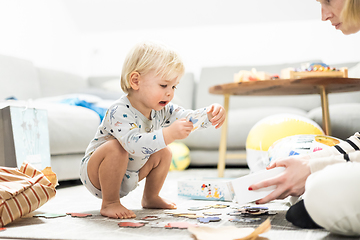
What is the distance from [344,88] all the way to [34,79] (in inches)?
83.8

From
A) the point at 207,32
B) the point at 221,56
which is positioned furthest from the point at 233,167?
the point at 207,32

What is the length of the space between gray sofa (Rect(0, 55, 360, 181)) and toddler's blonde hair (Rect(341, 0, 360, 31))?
136 centimetres

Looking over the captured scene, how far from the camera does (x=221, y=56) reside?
395 centimetres

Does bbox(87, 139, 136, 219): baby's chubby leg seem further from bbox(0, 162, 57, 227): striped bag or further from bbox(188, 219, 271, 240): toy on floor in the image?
bbox(188, 219, 271, 240): toy on floor

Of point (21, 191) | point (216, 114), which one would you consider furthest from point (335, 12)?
point (21, 191)

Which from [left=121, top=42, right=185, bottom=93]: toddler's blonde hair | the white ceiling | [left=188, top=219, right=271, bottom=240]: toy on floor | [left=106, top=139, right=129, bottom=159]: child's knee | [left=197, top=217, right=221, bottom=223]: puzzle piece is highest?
the white ceiling

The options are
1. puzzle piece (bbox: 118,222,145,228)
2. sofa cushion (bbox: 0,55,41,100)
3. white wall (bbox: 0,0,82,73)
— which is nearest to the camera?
puzzle piece (bbox: 118,222,145,228)

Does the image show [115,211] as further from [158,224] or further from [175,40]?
[175,40]

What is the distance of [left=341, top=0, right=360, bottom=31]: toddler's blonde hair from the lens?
39.4 inches

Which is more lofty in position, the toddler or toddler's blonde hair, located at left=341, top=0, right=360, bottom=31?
toddler's blonde hair, located at left=341, top=0, right=360, bottom=31

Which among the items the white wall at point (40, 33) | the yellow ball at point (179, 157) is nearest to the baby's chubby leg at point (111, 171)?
the yellow ball at point (179, 157)

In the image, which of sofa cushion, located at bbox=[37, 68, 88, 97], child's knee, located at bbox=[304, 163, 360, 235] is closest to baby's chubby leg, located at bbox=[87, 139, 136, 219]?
child's knee, located at bbox=[304, 163, 360, 235]

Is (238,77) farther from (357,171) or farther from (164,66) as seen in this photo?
(357,171)

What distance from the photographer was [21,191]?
41.4 inches
